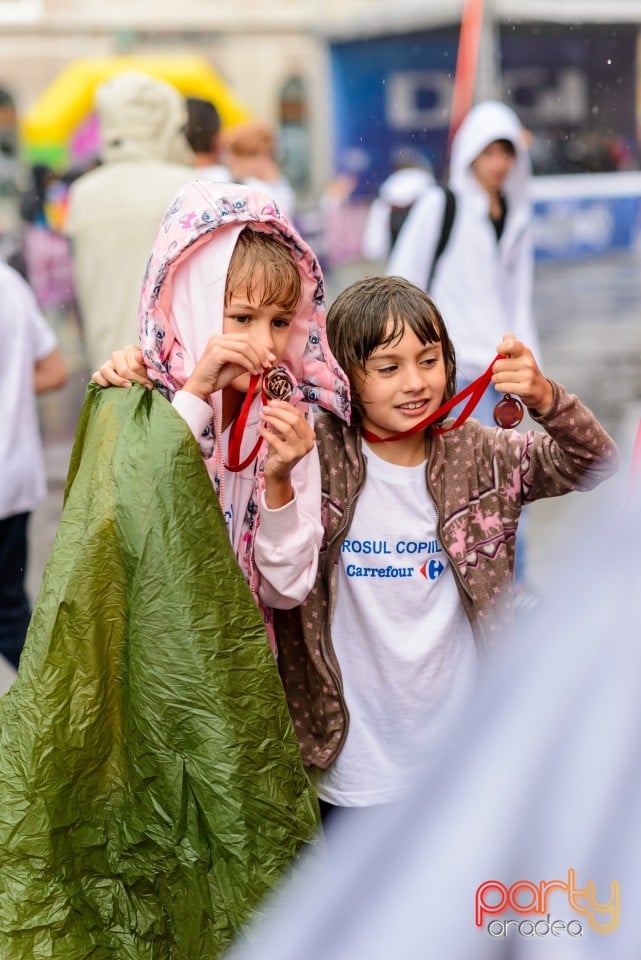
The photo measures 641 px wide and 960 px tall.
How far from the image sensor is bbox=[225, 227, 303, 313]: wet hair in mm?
2318

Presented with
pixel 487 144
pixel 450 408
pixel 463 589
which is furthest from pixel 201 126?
pixel 463 589

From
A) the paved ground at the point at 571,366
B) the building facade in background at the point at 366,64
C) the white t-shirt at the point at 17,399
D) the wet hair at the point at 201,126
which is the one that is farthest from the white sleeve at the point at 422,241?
the building facade in background at the point at 366,64

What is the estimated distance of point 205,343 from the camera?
232 cm

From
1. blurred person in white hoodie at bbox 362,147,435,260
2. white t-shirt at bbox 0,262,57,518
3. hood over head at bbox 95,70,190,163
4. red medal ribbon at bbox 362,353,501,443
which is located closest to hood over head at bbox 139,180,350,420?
red medal ribbon at bbox 362,353,501,443

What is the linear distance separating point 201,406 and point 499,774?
1.10 metres

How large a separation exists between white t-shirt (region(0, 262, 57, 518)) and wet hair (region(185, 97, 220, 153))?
7.10ft

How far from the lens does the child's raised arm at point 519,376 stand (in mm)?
2336

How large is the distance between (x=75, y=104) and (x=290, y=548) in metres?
19.5

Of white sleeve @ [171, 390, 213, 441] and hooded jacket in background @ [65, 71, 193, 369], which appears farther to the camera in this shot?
hooded jacket in background @ [65, 71, 193, 369]

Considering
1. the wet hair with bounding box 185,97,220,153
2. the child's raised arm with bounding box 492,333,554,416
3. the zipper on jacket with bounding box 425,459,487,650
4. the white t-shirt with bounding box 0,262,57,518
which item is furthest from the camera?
the wet hair with bounding box 185,97,220,153

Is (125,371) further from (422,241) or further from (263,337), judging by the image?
(422,241)

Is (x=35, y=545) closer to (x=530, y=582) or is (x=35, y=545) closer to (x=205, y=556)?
(x=530, y=582)

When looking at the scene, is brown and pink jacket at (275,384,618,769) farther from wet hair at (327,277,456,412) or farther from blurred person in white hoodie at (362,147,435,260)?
blurred person in white hoodie at (362,147,435,260)

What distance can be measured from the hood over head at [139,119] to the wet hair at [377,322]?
7.98 feet
